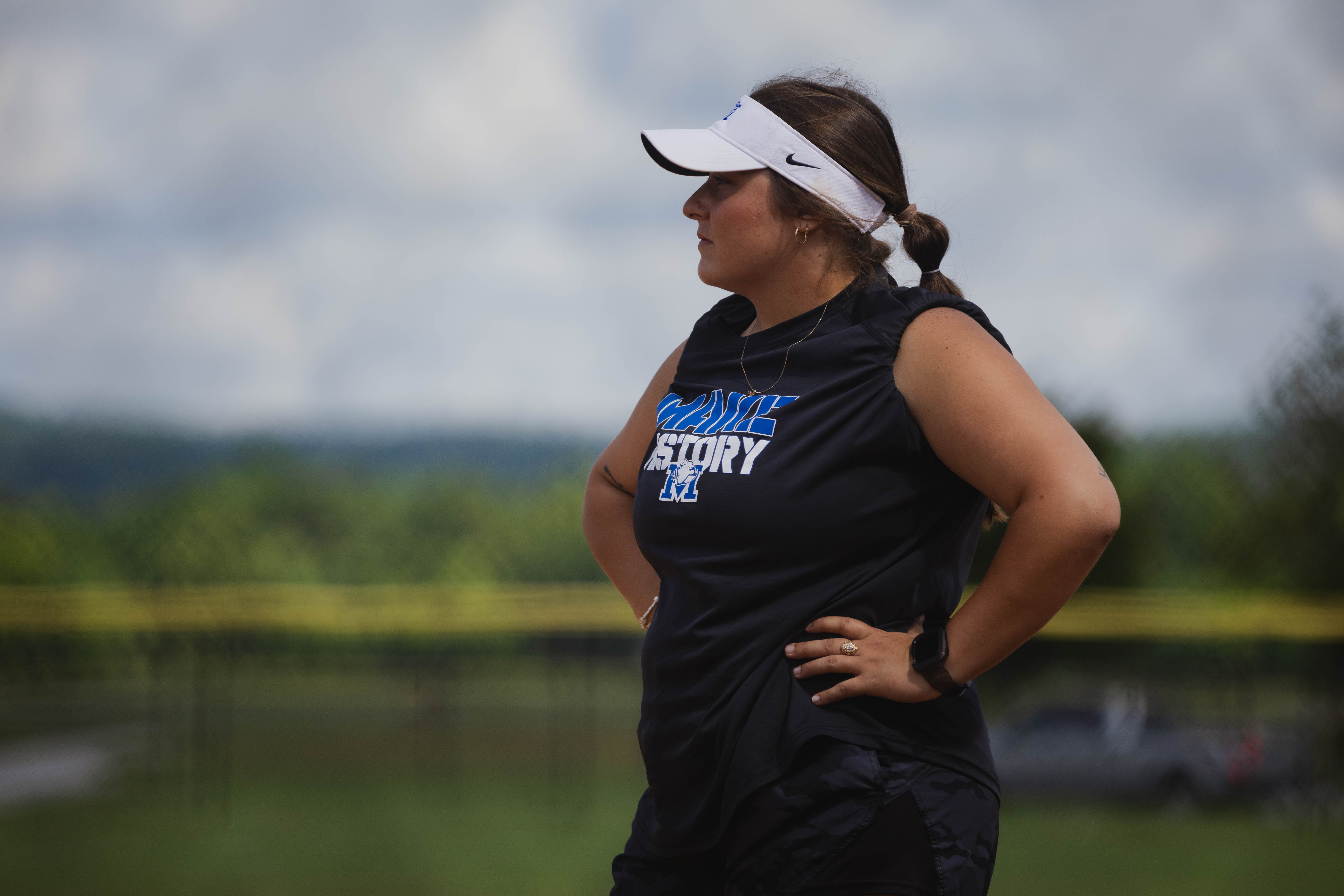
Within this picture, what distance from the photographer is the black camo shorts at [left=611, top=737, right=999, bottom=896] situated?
3.65 feet

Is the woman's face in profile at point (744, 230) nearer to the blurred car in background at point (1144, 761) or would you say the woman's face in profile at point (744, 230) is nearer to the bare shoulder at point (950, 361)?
the bare shoulder at point (950, 361)

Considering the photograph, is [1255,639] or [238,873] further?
[1255,639]

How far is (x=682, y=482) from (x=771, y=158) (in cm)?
40

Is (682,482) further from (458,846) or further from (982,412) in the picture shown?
(458,846)

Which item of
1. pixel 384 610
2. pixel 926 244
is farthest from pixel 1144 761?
pixel 926 244

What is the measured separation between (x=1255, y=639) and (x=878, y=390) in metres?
6.85

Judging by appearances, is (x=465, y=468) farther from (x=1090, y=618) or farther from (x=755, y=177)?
(x=755, y=177)

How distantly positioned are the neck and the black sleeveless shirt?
49 millimetres

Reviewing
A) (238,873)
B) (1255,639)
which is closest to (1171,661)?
(1255,639)

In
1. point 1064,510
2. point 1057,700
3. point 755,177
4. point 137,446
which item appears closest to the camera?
point 1064,510

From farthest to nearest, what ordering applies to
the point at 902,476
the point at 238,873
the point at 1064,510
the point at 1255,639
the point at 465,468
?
the point at 465,468 → the point at 1255,639 → the point at 238,873 → the point at 902,476 → the point at 1064,510

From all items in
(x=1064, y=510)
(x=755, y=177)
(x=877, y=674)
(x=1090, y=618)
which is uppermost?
(x=755, y=177)

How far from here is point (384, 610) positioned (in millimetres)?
7578

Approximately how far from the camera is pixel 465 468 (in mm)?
12102
